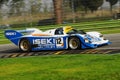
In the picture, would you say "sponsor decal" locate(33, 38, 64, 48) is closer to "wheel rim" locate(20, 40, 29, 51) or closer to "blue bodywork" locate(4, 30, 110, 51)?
"blue bodywork" locate(4, 30, 110, 51)

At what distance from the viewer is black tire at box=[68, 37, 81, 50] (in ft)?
51.4

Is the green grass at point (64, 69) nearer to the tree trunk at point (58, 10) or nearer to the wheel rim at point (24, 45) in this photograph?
the wheel rim at point (24, 45)

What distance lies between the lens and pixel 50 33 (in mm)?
16422

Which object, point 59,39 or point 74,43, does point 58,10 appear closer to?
point 59,39

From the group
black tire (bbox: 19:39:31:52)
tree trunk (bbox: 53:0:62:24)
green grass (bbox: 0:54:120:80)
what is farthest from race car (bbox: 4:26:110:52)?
tree trunk (bbox: 53:0:62:24)

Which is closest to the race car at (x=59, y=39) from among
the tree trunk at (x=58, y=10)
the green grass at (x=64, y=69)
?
the green grass at (x=64, y=69)

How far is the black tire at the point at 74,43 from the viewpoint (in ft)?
51.4

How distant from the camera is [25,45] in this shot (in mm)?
17266

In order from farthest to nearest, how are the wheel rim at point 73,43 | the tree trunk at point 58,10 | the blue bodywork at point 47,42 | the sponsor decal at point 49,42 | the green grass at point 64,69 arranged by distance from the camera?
the tree trunk at point 58,10 < the sponsor decal at point 49,42 < the wheel rim at point 73,43 < the blue bodywork at point 47,42 < the green grass at point 64,69

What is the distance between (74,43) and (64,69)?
18.3 feet

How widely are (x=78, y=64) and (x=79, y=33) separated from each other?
17.1 ft

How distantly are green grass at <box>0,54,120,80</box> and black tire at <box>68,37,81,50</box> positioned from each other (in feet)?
10.1

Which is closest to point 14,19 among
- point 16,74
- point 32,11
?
point 32,11

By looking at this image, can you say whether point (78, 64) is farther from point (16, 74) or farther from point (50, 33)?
point (50, 33)
